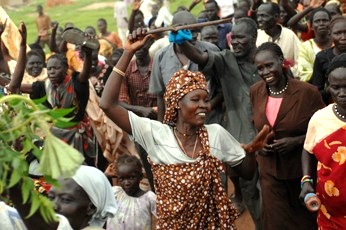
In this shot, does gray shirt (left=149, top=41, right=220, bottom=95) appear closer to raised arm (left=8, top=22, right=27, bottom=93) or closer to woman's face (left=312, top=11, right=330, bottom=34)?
raised arm (left=8, top=22, right=27, bottom=93)

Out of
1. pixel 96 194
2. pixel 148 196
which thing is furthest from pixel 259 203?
pixel 96 194

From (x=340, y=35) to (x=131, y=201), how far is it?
2461 mm

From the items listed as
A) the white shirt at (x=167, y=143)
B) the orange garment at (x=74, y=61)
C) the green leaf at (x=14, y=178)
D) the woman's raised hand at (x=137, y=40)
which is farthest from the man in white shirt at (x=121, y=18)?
the green leaf at (x=14, y=178)

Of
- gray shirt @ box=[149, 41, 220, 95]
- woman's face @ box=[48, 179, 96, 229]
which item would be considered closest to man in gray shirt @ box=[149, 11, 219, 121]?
gray shirt @ box=[149, 41, 220, 95]

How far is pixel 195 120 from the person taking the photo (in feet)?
19.4

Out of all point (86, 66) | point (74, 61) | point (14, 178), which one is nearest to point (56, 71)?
point (86, 66)

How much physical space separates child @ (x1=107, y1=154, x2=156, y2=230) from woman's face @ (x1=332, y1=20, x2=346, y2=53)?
85.1 inches

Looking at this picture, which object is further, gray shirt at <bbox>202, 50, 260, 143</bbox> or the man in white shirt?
the man in white shirt

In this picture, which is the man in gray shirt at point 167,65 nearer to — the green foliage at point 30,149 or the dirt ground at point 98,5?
the green foliage at point 30,149

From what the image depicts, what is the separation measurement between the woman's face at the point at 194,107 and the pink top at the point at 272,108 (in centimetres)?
126

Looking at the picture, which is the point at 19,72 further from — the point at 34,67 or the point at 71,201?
the point at 71,201

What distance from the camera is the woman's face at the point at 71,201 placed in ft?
15.1

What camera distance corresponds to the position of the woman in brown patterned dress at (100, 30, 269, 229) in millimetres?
5836

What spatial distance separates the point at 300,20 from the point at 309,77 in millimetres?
2940
